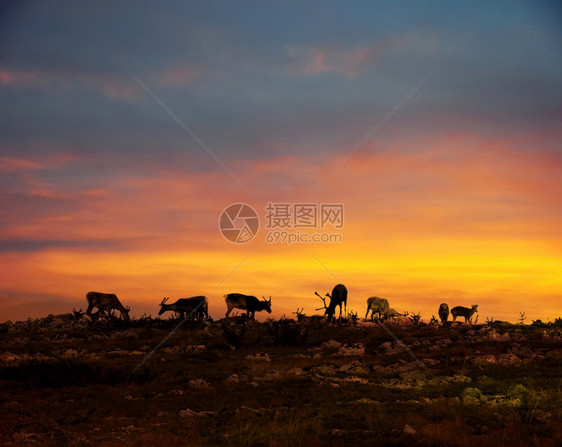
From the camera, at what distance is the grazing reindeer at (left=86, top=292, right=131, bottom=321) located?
1649 inches

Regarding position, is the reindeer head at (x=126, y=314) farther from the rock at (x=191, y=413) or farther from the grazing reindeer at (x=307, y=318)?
the rock at (x=191, y=413)

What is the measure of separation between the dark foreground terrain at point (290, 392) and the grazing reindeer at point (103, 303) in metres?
12.7

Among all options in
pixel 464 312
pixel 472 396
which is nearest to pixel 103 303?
pixel 464 312

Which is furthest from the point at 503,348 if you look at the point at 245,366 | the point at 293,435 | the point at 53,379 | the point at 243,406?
the point at 53,379

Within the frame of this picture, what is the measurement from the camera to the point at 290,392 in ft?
52.9

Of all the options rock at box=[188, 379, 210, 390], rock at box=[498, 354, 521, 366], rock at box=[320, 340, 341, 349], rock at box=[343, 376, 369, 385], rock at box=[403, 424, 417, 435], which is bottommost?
rock at box=[403, 424, 417, 435]

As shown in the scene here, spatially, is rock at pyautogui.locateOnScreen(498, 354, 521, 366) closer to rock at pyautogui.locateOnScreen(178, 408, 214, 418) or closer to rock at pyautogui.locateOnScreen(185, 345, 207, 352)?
rock at pyautogui.locateOnScreen(178, 408, 214, 418)

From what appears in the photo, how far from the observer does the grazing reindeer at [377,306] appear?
44.0m

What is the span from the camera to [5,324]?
40.9m

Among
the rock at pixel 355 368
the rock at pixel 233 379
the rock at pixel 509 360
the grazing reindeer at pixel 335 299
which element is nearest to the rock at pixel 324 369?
the rock at pixel 355 368

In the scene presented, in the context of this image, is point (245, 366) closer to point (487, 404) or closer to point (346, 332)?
point (487, 404)

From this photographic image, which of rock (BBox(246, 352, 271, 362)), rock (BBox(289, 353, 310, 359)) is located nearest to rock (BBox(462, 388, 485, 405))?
rock (BBox(289, 353, 310, 359))

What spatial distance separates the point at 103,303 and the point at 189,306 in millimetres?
6871

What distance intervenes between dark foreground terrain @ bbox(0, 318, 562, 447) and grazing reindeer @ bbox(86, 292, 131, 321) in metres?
12.7
